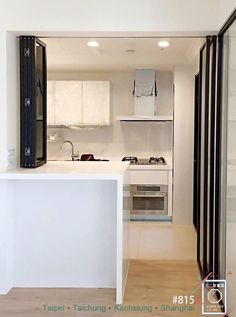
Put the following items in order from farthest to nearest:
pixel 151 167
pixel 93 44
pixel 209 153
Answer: pixel 151 167 → pixel 93 44 → pixel 209 153

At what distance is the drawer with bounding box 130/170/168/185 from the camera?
623cm

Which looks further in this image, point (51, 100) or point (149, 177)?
point (51, 100)

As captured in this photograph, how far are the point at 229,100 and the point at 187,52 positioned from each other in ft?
8.13

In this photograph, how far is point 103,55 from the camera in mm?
5555

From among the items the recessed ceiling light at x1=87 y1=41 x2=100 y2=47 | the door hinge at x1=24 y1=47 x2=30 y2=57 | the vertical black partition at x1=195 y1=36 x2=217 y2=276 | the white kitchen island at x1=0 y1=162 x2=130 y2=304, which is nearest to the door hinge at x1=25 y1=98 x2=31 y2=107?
the door hinge at x1=24 y1=47 x2=30 y2=57

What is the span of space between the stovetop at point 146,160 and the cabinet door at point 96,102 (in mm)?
721

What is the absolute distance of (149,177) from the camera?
6.26 meters

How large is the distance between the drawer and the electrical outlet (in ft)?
9.37

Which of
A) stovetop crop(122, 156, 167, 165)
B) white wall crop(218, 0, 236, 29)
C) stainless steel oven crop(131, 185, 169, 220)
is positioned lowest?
stainless steel oven crop(131, 185, 169, 220)

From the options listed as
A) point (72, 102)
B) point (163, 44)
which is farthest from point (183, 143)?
point (72, 102)

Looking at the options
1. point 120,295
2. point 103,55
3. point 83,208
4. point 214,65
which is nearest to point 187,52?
point 103,55

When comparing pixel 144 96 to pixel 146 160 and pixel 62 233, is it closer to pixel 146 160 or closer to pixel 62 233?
pixel 146 160

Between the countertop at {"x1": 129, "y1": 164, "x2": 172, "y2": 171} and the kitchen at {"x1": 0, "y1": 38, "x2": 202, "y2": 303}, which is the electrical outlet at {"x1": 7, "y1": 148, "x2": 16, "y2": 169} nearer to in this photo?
the kitchen at {"x1": 0, "y1": 38, "x2": 202, "y2": 303}

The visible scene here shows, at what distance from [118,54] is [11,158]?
2591 mm
